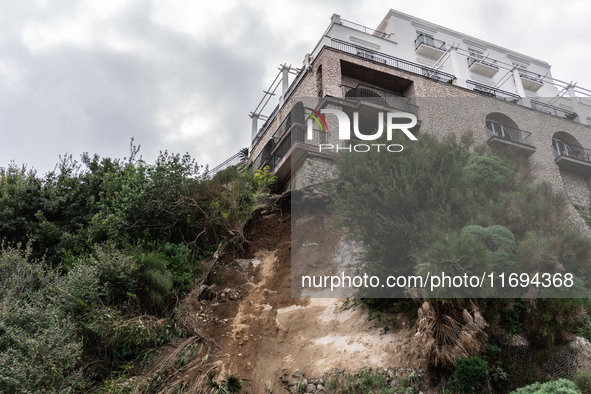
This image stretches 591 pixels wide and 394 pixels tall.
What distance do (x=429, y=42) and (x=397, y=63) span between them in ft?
15.5

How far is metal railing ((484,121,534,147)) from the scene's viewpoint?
18.0 metres

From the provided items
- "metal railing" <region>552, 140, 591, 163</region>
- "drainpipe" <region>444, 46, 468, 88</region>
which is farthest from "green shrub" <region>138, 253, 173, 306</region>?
"metal railing" <region>552, 140, 591, 163</region>

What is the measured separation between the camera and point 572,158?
18.5 m

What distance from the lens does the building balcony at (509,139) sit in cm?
1730

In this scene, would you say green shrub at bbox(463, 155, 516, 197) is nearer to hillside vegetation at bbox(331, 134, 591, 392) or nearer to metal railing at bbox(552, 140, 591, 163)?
hillside vegetation at bbox(331, 134, 591, 392)

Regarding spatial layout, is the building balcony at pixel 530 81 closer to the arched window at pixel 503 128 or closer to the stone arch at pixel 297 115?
the arched window at pixel 503 128

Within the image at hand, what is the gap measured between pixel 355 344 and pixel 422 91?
13.6m

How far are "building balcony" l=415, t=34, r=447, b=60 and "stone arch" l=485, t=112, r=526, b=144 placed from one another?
535 centimetres

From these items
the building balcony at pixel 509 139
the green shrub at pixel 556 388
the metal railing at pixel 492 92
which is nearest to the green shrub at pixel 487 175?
the green shrub at pixel 556 388

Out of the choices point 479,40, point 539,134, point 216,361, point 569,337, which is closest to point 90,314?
point 216,361

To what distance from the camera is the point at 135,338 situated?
8250 mm

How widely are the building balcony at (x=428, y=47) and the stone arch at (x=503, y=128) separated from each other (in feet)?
17.5

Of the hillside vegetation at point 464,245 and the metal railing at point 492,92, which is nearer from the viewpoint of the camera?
the hillside vegetation at point 464,245

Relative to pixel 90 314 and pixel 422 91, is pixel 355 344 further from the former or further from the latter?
pixel 422 91
